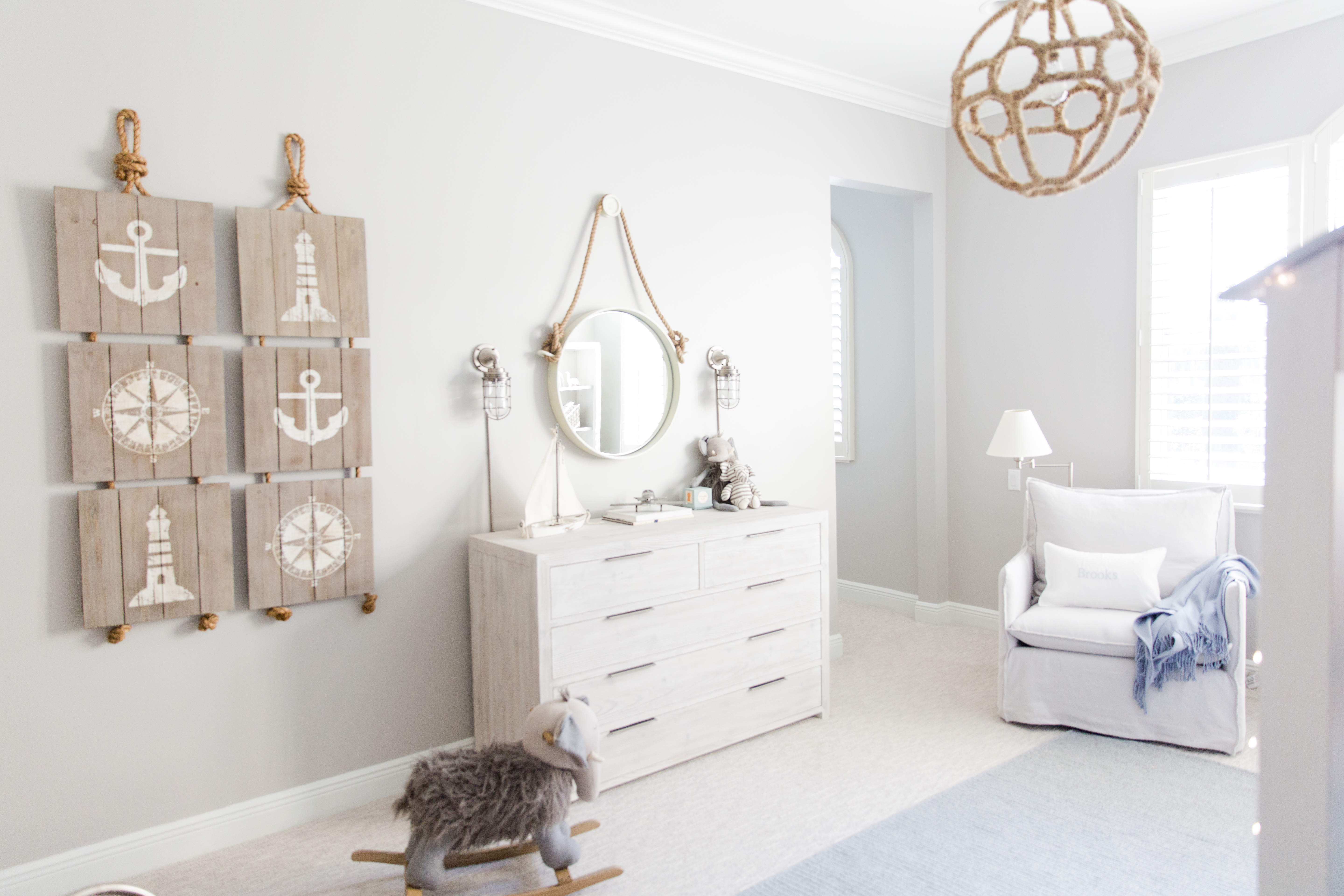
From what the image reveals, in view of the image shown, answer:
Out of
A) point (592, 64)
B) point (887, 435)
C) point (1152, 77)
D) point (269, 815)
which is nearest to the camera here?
point (1152, 77)

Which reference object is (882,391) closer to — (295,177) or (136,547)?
(295,177)

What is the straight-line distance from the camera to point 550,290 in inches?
122

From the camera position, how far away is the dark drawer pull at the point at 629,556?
272cm

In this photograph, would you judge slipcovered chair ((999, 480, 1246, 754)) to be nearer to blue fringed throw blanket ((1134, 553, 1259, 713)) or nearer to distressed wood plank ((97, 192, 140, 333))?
blue fringed throw blanket ((1134, 553, 1259, 713))

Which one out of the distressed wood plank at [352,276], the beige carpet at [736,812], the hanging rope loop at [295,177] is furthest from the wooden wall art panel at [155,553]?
the hanging rope loop at [295,177]

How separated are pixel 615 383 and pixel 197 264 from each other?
139 centimetres

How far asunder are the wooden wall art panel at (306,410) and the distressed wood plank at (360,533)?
0.22 feet

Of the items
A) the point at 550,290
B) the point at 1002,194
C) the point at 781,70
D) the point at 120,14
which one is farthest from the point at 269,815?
the point at 1002,194

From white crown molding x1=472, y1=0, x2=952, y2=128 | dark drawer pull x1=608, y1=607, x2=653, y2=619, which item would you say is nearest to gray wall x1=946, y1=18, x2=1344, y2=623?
white crown molding x1=472, y1=0, x2=952, y2=128

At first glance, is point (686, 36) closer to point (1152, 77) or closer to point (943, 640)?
point (1152, 77)

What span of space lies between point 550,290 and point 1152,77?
6.52ft

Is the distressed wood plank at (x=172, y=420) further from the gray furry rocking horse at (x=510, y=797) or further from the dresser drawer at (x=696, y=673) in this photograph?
the dresser drawer at (x=696, y=673)

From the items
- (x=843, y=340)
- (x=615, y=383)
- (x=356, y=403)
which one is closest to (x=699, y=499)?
(x=615, y=383)

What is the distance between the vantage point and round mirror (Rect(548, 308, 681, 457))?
3105mm
